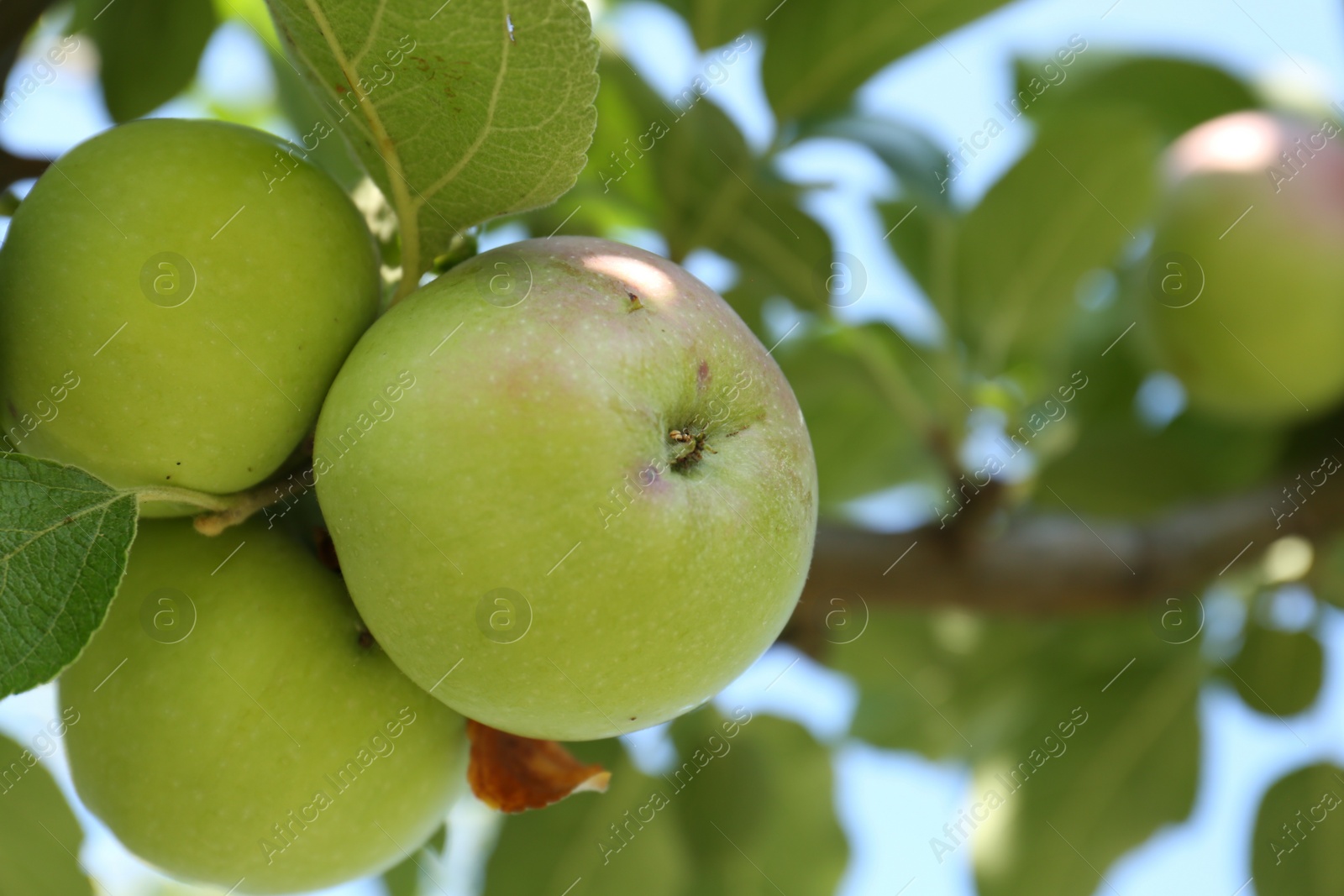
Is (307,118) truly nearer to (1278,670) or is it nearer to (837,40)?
(837,40)

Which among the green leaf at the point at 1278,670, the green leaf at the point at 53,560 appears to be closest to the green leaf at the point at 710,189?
the green leaf at the point at 53,560

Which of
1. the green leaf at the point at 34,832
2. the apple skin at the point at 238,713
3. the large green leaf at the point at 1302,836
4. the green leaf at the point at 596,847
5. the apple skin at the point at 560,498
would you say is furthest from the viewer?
the large green leaf at the point at 1302,836

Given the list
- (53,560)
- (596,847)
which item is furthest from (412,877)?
(53,560)

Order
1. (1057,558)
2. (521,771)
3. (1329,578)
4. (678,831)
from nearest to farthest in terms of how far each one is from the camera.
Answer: (521,771) < (1057,558) < (678,831) < (1329,578)

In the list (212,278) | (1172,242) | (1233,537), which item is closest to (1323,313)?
(1172,242)

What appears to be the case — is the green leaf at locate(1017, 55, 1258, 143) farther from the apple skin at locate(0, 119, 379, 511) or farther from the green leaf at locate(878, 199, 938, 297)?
the apple skin at locate(0, 119, 379, 511)

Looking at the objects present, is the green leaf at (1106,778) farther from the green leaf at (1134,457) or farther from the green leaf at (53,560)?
the green leaf at (53,560)

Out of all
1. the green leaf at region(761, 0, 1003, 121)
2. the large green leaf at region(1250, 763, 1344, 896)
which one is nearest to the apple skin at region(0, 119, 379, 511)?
the green leaf at region(761, 0, 1003, 121)
